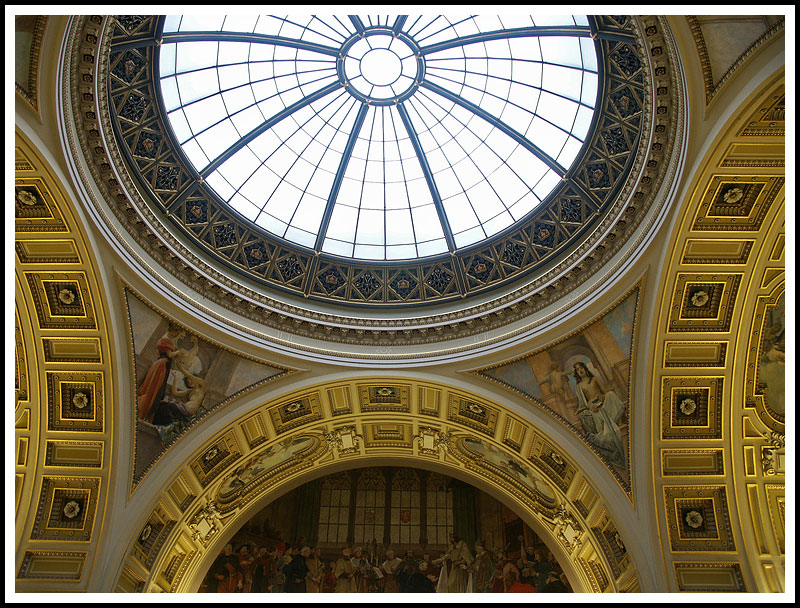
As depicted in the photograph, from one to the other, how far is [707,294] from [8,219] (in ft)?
35.9

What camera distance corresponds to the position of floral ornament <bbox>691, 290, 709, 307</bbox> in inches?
456

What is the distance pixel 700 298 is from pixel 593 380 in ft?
8.48

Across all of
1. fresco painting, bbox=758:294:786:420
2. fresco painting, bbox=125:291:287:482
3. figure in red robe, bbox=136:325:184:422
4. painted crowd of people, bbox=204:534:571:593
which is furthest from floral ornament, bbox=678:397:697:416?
figure in red robe, bbox=136:325:184:422

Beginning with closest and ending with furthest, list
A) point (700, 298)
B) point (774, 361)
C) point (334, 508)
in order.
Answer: point (700, 298) → point (774, 361) → point (334, 508)

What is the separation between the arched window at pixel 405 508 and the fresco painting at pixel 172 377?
18.6ft

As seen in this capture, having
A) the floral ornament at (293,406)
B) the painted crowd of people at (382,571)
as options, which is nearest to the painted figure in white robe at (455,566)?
the painted crowd of people at (382,571)

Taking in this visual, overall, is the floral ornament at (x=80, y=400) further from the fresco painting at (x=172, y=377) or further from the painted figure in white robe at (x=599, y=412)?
the painted figure in white robe at (x=599, y=412)

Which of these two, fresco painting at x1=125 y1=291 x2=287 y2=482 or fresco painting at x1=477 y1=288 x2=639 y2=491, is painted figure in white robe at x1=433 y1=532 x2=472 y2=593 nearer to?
fresco painting at x1=477 y1=288 x2=639 y2=491

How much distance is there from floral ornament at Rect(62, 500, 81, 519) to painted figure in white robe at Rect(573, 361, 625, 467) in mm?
10409

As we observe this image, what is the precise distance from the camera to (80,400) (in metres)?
12.7

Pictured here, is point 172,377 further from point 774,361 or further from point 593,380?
point 774,361

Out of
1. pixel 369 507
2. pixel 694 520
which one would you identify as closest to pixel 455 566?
pixel 369 507

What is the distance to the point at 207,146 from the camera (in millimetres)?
14047

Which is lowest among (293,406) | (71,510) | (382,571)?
(382,571)
